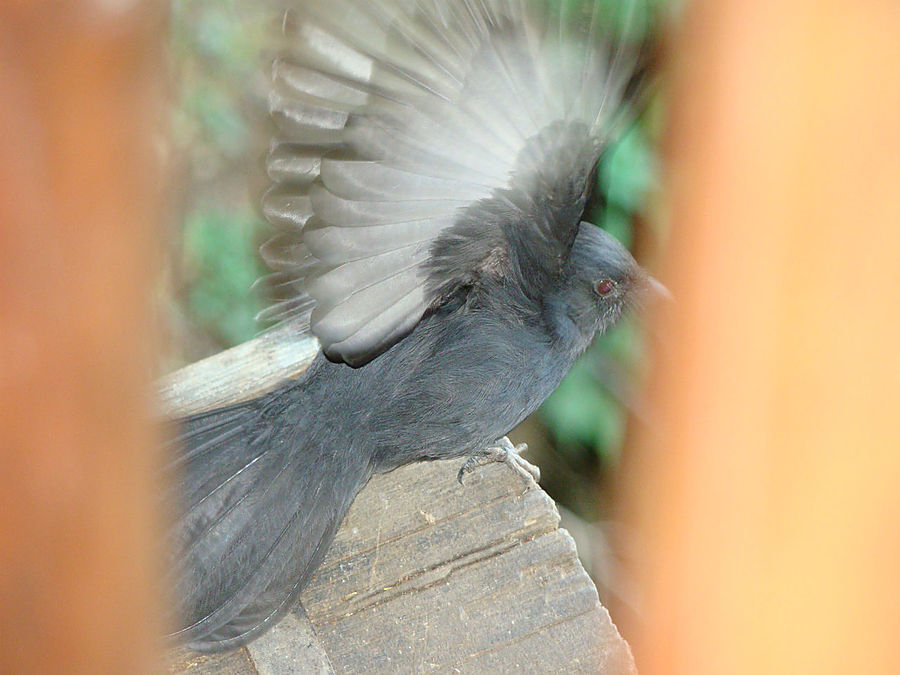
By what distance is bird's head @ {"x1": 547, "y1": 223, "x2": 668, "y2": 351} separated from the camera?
232 centimetres

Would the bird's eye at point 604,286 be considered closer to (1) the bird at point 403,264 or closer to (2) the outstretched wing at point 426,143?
(1) the bird at point 403,264

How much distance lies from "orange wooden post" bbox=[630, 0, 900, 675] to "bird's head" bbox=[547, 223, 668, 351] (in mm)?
1781

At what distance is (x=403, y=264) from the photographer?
1941mm

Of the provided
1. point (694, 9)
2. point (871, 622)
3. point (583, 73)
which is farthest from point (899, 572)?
point (583, 73)

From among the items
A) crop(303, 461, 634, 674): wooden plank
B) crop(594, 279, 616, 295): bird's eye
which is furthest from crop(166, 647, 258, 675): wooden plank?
crop(594, 279, 616, 295): bird's eye

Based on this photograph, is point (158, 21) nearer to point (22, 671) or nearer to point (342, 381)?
point (22, 671)

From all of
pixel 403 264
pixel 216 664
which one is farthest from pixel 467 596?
pixel 403 264

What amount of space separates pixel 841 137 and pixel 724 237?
0.22 feet

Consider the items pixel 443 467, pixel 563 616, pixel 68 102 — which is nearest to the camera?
pixel 68 102

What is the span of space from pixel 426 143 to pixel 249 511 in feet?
2.59

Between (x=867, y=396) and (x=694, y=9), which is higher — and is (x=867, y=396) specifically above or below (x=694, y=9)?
below

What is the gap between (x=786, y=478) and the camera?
50 cm

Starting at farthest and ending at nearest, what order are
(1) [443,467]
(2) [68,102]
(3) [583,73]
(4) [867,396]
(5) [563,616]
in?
(1) [443,467] < (5) [563,616] < (3) [583,73] < (4) [867,396] < (2) [68,102]

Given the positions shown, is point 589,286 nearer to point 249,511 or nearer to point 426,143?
point 426,143
